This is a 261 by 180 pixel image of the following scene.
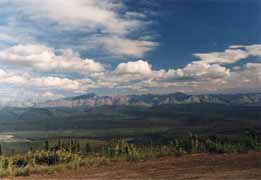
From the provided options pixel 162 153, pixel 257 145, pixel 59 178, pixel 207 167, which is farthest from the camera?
pixel 257 145

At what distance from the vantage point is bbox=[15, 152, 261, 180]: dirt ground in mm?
12900

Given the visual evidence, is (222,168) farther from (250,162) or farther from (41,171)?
(41,171)

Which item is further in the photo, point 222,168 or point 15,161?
point 15,161

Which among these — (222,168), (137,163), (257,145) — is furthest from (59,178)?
(257,145)

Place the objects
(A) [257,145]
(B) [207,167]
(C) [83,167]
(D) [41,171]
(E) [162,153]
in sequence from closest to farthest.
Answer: (B) [207,167], (D) [41,171], (C) [83,167], (E) [162,153], (A) [257,145]

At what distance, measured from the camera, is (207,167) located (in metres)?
15.0

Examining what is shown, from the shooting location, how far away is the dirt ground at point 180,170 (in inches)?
508

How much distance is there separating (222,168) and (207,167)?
744 millimetres

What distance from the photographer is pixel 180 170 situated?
14.6 meters

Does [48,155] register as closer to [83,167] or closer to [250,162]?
[83,167]

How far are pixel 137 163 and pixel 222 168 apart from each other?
4959 mm

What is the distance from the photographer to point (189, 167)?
1539 cm

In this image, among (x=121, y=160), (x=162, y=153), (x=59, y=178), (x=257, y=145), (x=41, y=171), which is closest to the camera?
(x=59, y=178)

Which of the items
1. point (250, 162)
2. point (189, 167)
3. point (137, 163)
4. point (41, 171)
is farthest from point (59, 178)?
point (250, 162)
